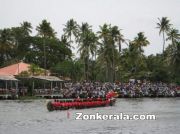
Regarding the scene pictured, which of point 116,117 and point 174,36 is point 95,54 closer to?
point 174,36

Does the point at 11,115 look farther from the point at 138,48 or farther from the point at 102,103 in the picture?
the point at 138,48

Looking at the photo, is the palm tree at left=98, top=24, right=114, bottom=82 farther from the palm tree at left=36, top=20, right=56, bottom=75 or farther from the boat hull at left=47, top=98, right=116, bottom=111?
the boat hull at left=47, top=98, right=116, bottom=111

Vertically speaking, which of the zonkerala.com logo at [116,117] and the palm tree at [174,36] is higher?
the palm tree at [174,36]

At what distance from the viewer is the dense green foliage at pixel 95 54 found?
370ft

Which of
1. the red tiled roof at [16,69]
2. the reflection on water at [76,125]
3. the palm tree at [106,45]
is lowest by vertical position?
the reflection on water at [76,125]

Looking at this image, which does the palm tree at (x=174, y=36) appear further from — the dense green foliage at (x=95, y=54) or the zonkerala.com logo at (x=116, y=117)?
the zonkerala.com logo at (x=116, y=117)

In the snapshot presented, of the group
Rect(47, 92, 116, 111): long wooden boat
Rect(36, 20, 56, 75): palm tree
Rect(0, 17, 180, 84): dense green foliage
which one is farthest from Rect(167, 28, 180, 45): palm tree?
Rect(47, 92, 116, 111): long wooden boat

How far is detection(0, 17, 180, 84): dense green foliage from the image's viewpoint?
11269 centimetres

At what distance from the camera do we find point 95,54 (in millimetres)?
115188

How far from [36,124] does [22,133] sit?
573cm

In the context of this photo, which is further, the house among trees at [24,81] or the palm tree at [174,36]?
the palm tree at [174,36]

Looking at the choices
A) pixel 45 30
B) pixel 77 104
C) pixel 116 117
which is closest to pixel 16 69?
pixel 45 30

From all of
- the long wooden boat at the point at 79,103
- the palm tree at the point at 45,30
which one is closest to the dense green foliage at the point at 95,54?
the palm tree at the point at 45,30

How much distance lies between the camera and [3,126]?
3953 cm
